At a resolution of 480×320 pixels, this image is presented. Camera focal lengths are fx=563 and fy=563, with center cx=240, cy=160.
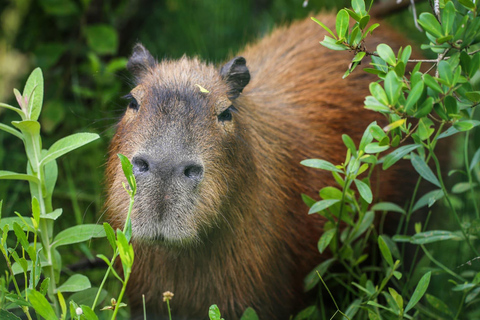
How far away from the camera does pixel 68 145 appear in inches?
94.2

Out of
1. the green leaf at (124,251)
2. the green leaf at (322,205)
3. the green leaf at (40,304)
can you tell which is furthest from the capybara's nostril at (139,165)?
the green leaf at (322,205)

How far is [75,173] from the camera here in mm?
4582

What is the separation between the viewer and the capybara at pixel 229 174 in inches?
88.0

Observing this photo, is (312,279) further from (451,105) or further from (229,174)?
(451,105)

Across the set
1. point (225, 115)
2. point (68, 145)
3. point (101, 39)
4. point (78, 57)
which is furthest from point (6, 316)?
point (78, 57)

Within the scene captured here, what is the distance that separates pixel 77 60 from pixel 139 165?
2.90 m

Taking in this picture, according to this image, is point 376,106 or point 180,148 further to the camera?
point 180,148

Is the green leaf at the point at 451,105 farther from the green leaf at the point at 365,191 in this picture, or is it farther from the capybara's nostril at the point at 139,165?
the capybara's nostril at the point at 139,165

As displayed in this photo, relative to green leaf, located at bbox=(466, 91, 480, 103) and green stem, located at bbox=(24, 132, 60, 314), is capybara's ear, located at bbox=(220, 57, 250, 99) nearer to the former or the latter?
green stem, located at bbox=(24, 132, 60, 314)

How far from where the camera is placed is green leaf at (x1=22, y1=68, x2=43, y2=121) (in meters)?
2.38

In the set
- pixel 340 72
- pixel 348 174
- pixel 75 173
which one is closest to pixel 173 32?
pixel 75 173

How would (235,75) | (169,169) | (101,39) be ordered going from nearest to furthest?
1. (169,169)
2. (235,75)
3. (101,39)

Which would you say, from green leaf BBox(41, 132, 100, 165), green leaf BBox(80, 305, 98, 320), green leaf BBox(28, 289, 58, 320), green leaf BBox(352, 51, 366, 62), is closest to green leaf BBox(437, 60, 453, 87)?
green leaf BBox(352, 51, 366, 62)

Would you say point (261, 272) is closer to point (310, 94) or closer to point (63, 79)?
point (310, 94)
